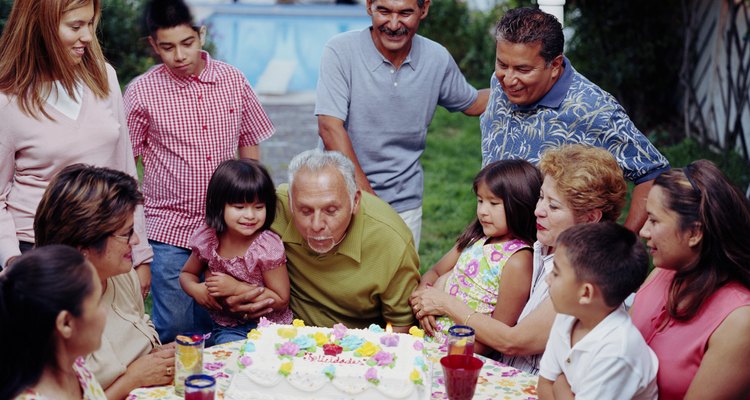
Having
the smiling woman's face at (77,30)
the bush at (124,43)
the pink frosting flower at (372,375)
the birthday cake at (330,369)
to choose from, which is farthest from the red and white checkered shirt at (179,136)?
the bush at (124,43)

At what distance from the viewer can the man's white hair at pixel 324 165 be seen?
12.3ft

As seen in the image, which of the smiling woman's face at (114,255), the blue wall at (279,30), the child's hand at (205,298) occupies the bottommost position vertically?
the blue wall at (279,30)

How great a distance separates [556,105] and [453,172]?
5018 millimetres

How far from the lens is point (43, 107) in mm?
3629

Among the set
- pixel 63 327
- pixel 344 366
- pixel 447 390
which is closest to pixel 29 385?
pixel 63 327

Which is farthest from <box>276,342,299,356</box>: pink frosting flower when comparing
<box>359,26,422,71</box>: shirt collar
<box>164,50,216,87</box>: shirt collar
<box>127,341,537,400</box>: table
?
<box>359,26,422,71</box>: shirt collar

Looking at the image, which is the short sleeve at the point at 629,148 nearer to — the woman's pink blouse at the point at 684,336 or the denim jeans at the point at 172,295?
the woman's pink blouse at the point at 684,336

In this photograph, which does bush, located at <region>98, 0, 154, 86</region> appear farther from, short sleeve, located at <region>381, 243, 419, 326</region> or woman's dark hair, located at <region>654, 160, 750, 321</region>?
woman's dark hair, located at <region>654, 160, 750, 321</region>

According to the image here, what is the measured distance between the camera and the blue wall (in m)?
18.5

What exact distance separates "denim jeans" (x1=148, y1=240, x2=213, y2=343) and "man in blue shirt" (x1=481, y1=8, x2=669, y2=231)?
5.49 feet

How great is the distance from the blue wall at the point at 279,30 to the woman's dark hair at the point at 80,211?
45.9ft

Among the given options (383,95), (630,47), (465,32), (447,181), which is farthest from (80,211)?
(465,32)

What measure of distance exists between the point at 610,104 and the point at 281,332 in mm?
1751

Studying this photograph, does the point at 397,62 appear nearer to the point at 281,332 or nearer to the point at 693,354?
the point at 281,332
